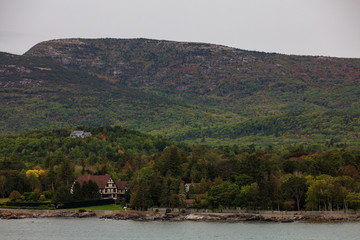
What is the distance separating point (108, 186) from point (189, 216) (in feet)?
→ 96.4

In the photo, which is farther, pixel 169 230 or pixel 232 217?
pixel 232 217

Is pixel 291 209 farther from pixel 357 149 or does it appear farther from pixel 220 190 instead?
pixel 357 149

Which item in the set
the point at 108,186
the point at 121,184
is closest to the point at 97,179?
the point at 108,186

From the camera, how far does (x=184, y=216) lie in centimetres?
10688

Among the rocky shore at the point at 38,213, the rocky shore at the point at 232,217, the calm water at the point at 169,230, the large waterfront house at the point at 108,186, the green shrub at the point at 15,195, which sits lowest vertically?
the calm water at the point at 169,230

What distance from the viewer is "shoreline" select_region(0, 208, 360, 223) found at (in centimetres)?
9975

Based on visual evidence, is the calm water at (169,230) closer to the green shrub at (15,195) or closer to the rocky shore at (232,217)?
the rocky shore at (232,217)

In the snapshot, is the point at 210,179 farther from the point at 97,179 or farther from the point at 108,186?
the point at 97,179

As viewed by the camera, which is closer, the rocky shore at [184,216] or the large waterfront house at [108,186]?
the rocky shore at [184,216]

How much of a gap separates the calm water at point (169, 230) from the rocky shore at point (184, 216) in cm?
414

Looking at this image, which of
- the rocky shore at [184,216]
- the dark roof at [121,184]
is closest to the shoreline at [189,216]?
the rocky shore at [184,216]

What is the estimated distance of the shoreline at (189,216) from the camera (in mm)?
99750

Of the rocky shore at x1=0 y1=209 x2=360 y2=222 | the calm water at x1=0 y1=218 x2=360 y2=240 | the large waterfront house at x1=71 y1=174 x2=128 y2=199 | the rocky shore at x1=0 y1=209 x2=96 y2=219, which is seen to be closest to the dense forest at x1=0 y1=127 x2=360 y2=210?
the rocky shore at x1=0 y1=209 x2=360 y2=222

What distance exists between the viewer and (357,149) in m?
169
